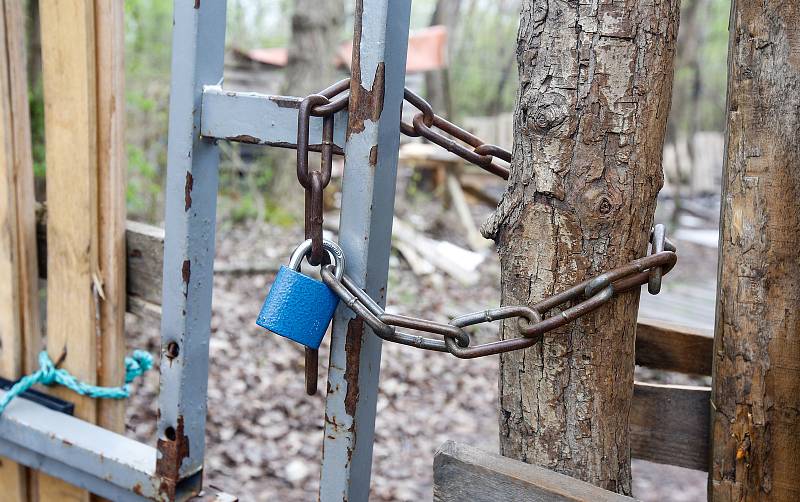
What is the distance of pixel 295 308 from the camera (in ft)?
3.99

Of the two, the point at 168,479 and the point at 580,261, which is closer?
the point at 580,261

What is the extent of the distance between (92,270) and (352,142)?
967 mm

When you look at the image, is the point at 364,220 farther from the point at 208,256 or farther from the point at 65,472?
the point at 65,472

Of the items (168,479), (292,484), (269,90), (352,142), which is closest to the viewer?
(352,142)

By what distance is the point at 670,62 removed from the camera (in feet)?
3.66

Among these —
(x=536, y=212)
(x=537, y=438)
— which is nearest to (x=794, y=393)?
(x=537, y=438)

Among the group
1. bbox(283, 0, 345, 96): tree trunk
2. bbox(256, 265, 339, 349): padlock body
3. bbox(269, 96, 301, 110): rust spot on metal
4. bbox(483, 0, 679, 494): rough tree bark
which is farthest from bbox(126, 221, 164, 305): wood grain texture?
bbox(283, 0, 345, 96): tree trunk

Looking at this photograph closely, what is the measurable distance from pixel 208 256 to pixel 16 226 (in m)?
0.75

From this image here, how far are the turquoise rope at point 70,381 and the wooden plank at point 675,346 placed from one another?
1.32 meters

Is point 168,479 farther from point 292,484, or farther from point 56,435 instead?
point 292,484

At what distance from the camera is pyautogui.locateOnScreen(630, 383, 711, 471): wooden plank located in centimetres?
156

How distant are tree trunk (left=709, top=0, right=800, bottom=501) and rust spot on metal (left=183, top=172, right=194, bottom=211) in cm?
105

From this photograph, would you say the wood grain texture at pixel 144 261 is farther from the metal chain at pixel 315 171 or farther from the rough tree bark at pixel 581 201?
the rough tree bark at pixel 581 201

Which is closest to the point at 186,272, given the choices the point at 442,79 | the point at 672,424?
the point at 672,424
